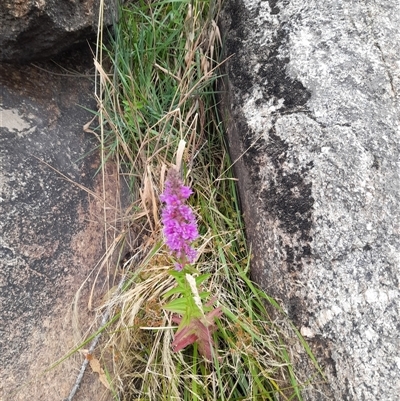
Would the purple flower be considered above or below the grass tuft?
above

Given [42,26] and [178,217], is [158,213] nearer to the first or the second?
[178,217]

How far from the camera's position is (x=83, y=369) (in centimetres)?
158

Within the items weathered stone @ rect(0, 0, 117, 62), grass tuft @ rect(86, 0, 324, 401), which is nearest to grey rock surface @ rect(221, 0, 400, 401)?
grass tuft @ rect(86, 0, 324, 401)

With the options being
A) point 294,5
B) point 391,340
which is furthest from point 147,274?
point 294,5

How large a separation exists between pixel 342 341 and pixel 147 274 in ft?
2.55

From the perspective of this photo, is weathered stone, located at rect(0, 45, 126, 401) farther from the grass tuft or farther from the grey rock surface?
the grey rock surface

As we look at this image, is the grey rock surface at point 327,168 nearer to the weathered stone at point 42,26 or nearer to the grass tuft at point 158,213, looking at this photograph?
the grass tuft at point 158,213

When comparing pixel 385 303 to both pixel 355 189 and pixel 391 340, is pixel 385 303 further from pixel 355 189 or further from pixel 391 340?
pixel 355 189

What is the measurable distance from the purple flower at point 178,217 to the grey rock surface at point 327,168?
0.46 m

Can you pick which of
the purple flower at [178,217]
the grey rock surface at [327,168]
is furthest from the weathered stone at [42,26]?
the purple flower at [178,217]

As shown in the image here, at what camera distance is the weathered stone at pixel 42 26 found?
5.22 ft

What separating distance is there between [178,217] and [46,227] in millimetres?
716

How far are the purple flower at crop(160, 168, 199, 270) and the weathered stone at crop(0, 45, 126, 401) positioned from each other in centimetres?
60

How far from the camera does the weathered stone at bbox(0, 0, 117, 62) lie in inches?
62.6
